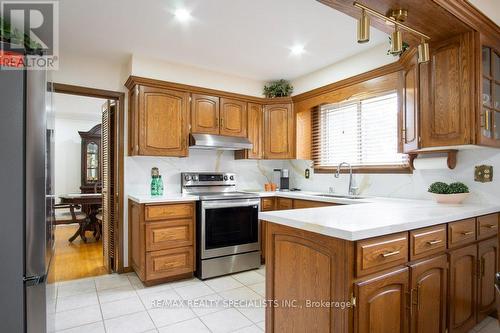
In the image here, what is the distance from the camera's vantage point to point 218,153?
403cm

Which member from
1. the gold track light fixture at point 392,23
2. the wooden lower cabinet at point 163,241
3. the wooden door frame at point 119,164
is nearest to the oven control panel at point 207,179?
the wooden lower cabinet at point 163,241

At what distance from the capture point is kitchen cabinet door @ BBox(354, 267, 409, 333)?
132 centimetres

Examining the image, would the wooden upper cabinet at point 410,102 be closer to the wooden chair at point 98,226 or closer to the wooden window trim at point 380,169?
the wooden window trim at point 380,169

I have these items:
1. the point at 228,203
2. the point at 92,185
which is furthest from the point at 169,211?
the point at 92,185

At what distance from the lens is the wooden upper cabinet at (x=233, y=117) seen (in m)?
3.74

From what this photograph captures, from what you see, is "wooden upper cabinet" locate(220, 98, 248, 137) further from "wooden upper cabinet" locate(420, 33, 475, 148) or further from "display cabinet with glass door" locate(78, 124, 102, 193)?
"display cabinet with glass door" locate(78, 124, 102, 193)

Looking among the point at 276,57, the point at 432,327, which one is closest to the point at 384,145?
the point at 276,57

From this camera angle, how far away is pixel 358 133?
11.5 ft

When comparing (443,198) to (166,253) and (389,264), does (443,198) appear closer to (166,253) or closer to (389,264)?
(389,264)

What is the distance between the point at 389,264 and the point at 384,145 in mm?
2042

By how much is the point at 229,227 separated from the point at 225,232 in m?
0.07

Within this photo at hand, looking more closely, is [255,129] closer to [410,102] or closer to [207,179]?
[207,179]

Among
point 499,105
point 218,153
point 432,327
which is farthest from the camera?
point 218,153

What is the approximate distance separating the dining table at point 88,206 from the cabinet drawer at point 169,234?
8.20 ft
